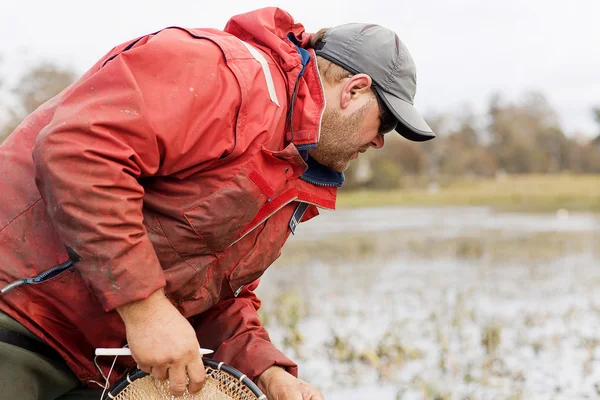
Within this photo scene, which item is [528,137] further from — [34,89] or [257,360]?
[257,360]

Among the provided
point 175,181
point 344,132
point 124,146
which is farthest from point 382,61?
point 124,146

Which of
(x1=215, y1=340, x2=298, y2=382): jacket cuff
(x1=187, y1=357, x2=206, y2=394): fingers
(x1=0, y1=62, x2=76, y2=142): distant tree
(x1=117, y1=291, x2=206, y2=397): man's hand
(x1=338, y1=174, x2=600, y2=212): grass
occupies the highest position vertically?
(x1=117, y1=291, x2=206, y2=397): man's hand

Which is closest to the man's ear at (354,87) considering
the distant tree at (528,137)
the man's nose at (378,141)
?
the man's nose at (378,141)

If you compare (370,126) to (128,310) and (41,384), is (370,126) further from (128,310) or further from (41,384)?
(41,384)

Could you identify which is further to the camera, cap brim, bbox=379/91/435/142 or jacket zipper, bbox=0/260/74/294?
cap brim, bbox=379/91/435/142

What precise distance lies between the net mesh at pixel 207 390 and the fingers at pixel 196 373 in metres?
0.11

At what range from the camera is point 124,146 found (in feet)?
6.81

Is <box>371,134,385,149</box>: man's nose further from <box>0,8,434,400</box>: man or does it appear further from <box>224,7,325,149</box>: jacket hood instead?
<box>224,7,325,149</box>: jacket hood

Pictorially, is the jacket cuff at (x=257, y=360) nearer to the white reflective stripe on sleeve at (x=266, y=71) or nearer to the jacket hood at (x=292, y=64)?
the jacket hood at (x=292, y=64)

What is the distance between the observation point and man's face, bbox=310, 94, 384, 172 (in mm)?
2639

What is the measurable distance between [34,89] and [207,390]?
2344 cm

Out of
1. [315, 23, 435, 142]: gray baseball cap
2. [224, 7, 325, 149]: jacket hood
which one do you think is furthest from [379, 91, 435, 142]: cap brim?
[224, 7, 325, 149]: jacket hood

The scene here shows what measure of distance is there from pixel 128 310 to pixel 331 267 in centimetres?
954

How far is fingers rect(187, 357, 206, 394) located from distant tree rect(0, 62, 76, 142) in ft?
69.3
